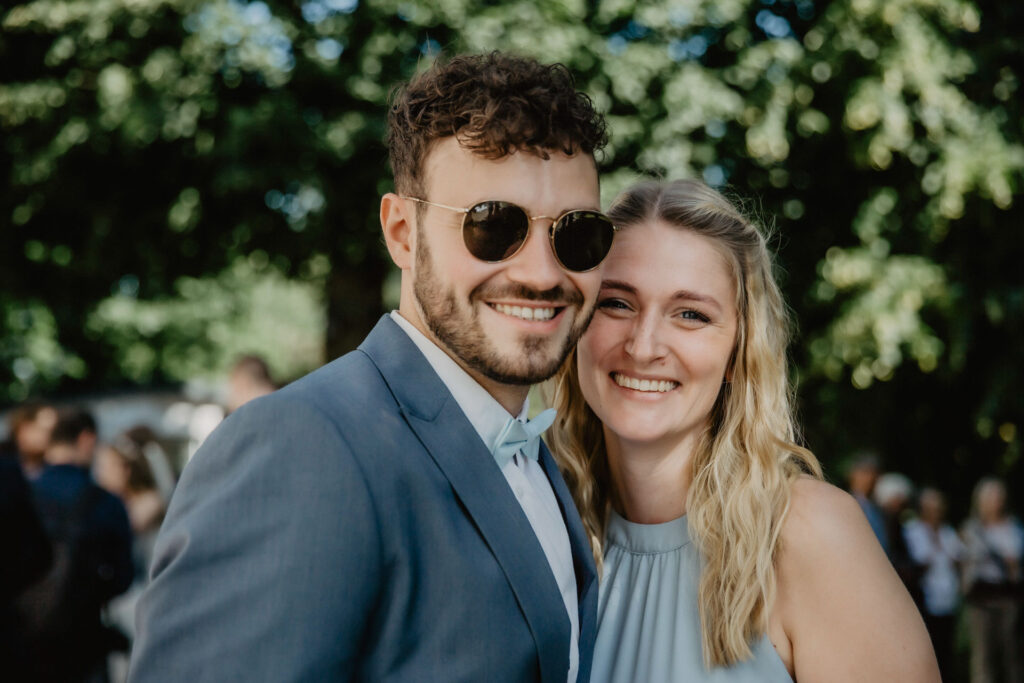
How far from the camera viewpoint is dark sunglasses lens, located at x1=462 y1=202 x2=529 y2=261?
6.01ft

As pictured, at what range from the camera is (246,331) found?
995 inches

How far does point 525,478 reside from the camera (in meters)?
2.12

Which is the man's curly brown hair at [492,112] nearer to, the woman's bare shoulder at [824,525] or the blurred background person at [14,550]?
the woman's bare shoulder at [824,525]

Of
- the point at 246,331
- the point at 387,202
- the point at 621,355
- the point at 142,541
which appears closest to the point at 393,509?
the point at 387,202

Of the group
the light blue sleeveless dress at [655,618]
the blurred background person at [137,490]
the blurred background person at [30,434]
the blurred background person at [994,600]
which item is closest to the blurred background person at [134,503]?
the blurred background person at [137,490]

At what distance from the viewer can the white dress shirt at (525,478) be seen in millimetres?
1894

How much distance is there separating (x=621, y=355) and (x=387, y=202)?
0.83m

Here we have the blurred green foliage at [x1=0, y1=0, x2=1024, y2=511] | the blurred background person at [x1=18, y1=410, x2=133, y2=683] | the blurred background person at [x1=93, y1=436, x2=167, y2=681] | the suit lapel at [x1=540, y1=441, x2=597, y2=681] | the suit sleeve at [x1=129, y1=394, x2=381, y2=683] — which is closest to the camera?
the suit sleeve at [x1=129, y1=394, x2=381, y2=683]

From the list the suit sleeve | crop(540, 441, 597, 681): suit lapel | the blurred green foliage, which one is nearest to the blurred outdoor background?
the blurred green foliage

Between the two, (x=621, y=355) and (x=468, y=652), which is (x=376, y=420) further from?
(x=621, y=355)

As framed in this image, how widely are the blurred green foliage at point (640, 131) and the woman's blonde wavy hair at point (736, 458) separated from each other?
16.3 ft

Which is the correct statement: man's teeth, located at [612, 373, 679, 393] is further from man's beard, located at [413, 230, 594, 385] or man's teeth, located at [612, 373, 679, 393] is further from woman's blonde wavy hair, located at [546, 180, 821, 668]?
Result: man's beard, located at [413, 230, 594, 385]

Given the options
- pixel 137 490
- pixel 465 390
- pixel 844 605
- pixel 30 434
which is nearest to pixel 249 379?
pixel 30 434

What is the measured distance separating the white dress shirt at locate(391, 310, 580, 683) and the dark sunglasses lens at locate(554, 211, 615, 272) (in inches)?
12.6
